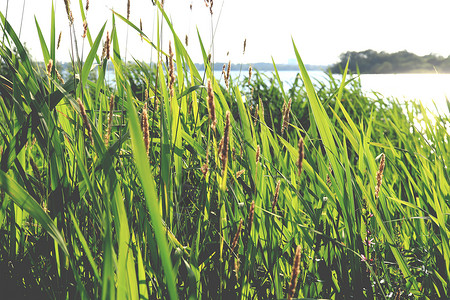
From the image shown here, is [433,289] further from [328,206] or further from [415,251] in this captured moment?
[328,206]

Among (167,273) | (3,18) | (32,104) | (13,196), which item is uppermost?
(3,18)

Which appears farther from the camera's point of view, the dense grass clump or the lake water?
the lake water

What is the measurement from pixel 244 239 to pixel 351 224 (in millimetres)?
310

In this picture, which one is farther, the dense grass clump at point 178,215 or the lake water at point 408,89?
the lake water at point 408,89

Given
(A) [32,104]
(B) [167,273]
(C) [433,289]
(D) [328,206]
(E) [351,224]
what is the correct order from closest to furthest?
1. (B) [167,273]
2. (A) [32,104]
3. (E) [351,224]
4. (C) [433,289]
5. (D) [328,206]

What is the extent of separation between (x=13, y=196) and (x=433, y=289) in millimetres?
1197

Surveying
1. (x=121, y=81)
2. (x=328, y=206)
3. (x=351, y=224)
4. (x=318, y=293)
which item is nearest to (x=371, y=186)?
(x=351, y=224)

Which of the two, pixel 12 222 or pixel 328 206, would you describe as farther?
pixel 328 206

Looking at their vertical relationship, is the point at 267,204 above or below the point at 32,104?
below

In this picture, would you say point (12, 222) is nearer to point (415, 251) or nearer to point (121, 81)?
point (121, 81)

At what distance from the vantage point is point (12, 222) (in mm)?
1141

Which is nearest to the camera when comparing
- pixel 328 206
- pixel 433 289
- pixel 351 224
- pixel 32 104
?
pixel 32 104

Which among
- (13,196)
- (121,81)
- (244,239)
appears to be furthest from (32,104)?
(244,239)

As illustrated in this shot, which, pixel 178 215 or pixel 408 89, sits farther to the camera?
pixel 408 89
